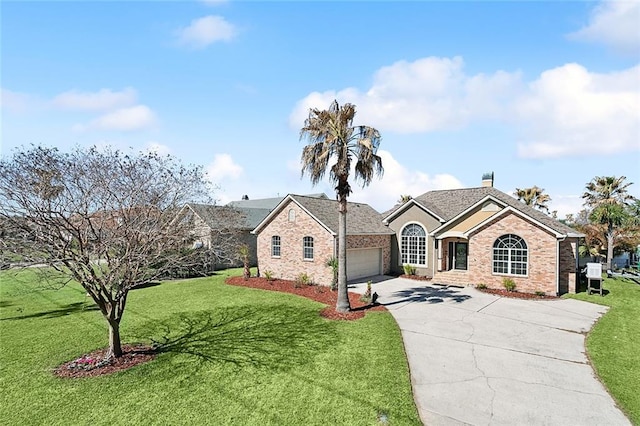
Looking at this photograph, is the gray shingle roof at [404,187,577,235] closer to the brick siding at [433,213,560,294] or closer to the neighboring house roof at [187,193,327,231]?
the brick siding at [433,213,560,294]

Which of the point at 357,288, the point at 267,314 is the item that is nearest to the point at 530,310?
the point at 357,288

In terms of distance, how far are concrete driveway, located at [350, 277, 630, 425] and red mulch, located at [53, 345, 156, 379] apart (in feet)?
25.3

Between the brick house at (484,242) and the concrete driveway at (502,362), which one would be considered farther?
the brick house at (484,242)

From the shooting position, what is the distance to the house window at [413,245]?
2381cm

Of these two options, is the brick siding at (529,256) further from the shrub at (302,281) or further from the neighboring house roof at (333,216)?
the shrub at (302,281)

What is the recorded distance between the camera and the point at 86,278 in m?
8.95

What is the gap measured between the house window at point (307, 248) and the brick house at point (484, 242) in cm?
684

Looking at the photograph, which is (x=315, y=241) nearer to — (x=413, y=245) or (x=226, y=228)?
(x=413, y=245)

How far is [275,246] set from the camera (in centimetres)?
2373

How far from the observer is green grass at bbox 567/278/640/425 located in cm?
782

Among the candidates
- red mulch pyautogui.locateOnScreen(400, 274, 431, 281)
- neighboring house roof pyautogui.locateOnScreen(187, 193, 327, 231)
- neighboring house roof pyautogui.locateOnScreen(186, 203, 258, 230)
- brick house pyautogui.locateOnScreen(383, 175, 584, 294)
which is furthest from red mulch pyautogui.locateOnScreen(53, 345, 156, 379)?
brick house pyautogui.locateOnScreen(383, 175, 584, 294)

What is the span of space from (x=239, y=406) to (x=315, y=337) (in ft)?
15.0

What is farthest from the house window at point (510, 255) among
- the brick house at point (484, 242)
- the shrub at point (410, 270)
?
the shrub at point (410, 270)

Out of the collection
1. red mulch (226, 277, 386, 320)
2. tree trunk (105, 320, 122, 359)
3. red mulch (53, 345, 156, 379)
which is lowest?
red mulch (226, 277, 386, 320)
